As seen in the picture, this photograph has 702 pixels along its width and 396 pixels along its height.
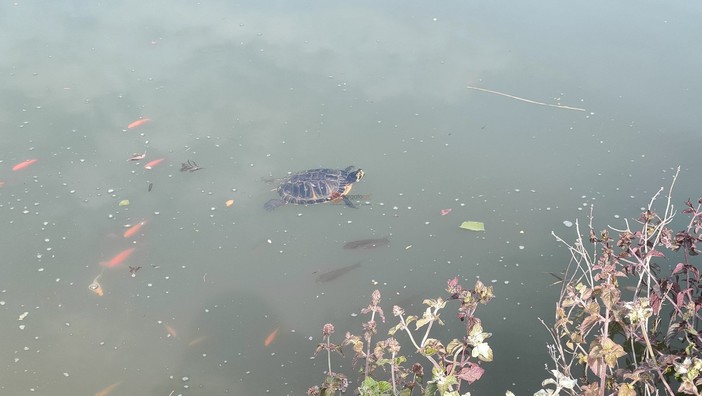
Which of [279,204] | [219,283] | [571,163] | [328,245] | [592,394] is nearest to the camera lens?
[592,394]

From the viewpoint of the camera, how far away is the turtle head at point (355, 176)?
5191mm

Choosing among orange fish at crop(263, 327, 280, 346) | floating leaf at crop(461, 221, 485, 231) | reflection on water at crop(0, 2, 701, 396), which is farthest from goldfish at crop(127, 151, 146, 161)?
floating leaf at crop(461, 221, 485, 231)

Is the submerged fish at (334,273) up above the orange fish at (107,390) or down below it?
above

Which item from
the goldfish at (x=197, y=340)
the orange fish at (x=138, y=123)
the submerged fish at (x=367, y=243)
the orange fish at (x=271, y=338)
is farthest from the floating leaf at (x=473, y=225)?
the orange fish at (x=138, y=123)

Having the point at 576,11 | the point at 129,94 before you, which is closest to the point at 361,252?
the point at 129,94

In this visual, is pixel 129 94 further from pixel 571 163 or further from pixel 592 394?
pixel 592 394

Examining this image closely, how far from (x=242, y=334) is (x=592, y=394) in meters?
2.26

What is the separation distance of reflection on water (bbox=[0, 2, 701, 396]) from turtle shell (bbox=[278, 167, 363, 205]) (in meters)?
0.12

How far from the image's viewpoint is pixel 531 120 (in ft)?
19.7

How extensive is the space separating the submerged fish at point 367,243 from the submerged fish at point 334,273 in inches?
7.9

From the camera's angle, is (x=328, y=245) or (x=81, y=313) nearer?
(x=81, y=313)

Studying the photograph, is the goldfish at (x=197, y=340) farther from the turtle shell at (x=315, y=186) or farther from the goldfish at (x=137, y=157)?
the goldfish at (x=137, y=157)

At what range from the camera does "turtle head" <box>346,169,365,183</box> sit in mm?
5191

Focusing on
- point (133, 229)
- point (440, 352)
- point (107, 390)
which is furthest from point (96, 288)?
point (440, 352)
